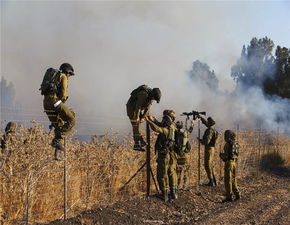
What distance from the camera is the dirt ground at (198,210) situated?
7469mm

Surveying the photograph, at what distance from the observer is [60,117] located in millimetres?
6320

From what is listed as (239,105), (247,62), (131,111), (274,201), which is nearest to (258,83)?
(239,105)

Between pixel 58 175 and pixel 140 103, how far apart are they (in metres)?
2.15

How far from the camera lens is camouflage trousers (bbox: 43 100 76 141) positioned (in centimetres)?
617

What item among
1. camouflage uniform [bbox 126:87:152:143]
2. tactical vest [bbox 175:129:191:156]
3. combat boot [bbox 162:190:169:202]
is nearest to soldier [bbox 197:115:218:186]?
tactical vest [bbox 175:129:191:156]

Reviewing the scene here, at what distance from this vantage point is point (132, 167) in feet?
32.4

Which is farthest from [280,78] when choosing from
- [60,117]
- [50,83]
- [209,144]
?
[50,83]

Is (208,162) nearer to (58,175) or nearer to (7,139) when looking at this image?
(58,175)

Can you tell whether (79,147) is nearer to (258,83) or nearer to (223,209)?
(223,209)

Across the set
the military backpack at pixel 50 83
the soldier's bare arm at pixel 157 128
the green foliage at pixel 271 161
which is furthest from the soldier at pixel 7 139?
the green foliage at pixel 271 161

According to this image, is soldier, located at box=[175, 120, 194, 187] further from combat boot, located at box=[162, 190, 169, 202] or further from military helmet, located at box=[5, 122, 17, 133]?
military helmet, located at box=[5, 122, 17, 133]

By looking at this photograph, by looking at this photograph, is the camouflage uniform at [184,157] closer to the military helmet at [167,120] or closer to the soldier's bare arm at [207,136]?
the military helmet at [167,120]

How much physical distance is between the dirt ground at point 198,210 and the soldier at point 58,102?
1522 millimetres

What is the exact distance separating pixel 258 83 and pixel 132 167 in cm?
2743
